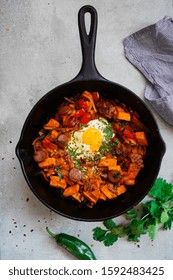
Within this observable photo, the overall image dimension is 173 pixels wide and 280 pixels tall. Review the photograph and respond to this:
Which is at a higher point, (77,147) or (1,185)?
(77,147)

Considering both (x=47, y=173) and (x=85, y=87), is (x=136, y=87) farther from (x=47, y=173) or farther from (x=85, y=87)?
(x=47, y=173)

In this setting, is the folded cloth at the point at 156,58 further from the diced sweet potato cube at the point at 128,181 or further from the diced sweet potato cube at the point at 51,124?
the diced sweet potato cube at the point at 51,124

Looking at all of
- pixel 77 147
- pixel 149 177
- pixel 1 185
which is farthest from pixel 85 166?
pixel 1 185

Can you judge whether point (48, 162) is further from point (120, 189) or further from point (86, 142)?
point (120, 189)

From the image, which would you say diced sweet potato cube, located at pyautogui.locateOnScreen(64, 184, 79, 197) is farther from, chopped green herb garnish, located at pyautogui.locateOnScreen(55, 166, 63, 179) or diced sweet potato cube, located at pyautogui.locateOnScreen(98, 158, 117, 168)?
diced sweet potato cube, located at pyautogui.locateOnScreen(98, 158, 117, 168)

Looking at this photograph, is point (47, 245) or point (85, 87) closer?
point (85, 87)
